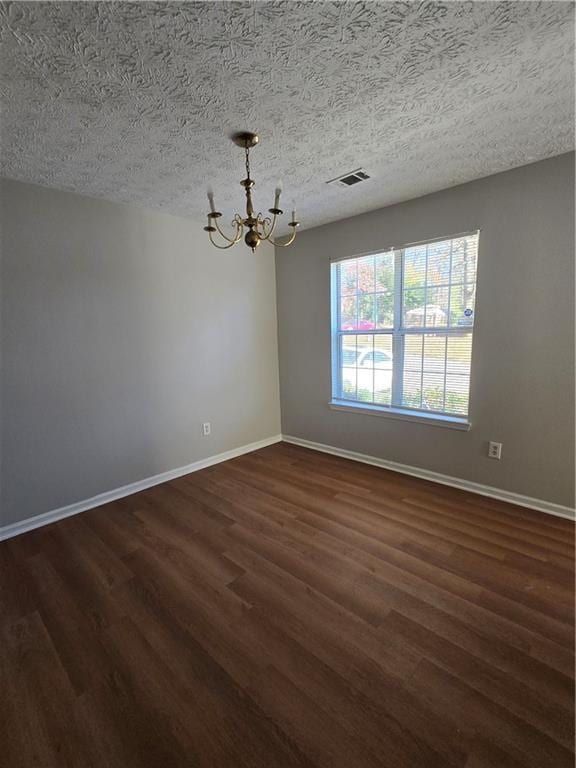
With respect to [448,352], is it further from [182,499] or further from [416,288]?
[182,499]

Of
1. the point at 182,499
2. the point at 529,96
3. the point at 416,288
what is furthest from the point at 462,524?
the point at 529,96

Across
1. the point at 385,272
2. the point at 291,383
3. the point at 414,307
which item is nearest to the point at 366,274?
the point at 385,272

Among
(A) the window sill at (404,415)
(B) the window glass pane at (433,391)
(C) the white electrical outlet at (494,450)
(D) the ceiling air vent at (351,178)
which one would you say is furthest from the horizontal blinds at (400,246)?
(C) the white electrical outlet at (494,450)

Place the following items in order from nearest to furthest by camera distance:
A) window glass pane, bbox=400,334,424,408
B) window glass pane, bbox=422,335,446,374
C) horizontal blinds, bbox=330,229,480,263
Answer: horizontal blinds, bbox=330,229,480,263 → window glass pane, bbox=422,335,446,374 → window glass pane, bbox=400,334,424,408

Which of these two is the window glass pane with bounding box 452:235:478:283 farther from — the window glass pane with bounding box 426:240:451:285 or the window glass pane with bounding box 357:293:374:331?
the window glass pane with bounding box 357:293:374:331

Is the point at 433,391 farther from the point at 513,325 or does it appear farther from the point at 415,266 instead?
the point at 415,266

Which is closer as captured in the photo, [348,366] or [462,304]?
[462,304]

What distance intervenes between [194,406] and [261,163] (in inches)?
87.1

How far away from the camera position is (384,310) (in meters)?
3.21

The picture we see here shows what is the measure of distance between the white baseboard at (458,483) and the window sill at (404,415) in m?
0.46

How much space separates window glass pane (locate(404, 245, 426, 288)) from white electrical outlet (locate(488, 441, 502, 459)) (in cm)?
147

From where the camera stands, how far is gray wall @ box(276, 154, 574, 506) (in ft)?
7.46

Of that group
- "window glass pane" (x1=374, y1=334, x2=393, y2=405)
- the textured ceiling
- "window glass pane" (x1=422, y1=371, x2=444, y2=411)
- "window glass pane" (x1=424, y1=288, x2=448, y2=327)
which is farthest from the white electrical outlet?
the textured ceiling

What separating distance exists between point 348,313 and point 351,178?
53.0 inches
